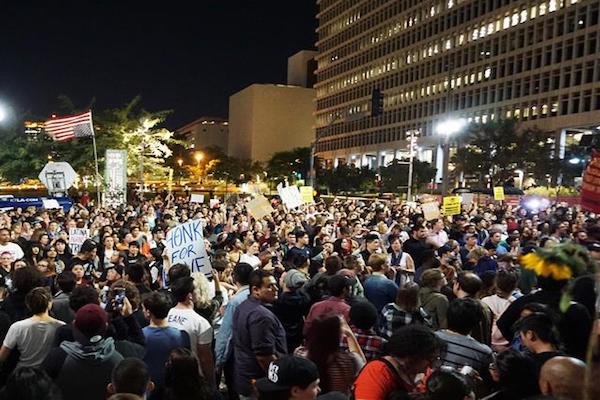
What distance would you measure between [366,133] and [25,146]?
67957 mm

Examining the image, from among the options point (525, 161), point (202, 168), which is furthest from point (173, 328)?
point (202, 168)

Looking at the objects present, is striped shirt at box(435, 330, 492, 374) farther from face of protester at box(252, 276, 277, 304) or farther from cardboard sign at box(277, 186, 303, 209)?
cardboard sign at box(277, 186, 303, 209)

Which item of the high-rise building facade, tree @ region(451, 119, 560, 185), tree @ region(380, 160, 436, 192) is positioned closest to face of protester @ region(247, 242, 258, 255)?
the high-rise building facade

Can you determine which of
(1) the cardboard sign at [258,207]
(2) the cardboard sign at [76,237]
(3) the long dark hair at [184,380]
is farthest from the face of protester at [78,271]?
(1) the cardboard sign at [258,207]

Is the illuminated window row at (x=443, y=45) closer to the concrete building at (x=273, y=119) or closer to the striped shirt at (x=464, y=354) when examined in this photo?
the concrete building at (x=273, y=119)

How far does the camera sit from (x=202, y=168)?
121938 millimetres

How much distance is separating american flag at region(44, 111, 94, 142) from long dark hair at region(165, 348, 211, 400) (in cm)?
2270

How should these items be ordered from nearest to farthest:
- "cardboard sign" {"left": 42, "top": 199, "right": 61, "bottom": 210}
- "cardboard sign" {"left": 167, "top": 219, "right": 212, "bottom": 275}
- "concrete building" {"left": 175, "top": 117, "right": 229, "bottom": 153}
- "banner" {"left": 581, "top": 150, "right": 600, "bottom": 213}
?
"cardboard sign" {"left": 167, "top": 219, "right": 212, "bottom": 275} < "banner" {"left": 581, "top": 150, "right": 600, "bottom": 213} < "cardboard sign" {"left": 42, "top": 199, "right": 61, "bottom": 210} < "concrete building" {"left": 175, "top": 117, "right": 229, "bottom": 153}

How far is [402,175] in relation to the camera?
67125 mm

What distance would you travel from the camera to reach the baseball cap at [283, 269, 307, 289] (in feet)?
23.1

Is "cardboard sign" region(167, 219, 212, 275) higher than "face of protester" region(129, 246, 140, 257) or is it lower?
higher

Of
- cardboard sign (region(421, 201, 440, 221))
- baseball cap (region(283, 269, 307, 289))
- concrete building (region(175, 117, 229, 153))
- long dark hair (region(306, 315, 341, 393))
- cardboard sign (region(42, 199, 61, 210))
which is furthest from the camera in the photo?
concrete building (region(175, 117, 229, 153))

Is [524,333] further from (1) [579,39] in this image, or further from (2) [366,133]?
(2) [366,133]

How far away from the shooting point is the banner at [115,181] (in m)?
24.9
